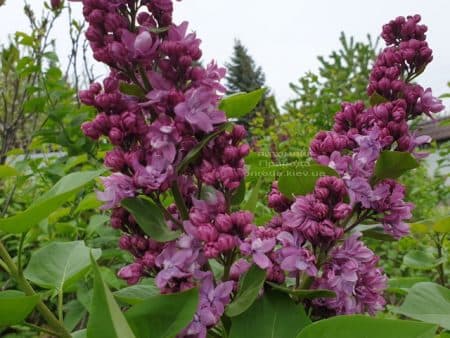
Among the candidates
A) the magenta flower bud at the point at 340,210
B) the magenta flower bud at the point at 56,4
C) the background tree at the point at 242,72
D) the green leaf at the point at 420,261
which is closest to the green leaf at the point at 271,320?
the magenta flower bud at the point at 340,210

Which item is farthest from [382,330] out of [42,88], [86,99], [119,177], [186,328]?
[42,88]

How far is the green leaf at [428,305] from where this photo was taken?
80 centimetres

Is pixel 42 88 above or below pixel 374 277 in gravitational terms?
above

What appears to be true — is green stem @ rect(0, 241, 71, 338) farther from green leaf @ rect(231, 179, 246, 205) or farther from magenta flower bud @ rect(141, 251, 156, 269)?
green leaf @ rect(231, 179, 246, 205)

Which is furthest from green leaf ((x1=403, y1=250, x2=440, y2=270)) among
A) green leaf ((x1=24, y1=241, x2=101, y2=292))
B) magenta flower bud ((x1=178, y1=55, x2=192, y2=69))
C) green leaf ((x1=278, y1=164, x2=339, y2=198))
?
magenta flower bud ((x1=178, y1=55, x2=192, y2=69))

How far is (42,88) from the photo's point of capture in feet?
7.82

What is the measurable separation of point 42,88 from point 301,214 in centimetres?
203

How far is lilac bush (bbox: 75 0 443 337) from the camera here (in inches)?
25.3

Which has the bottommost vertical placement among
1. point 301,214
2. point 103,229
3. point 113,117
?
point 103,229

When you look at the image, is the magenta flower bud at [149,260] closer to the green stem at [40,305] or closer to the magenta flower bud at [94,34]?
the green stem at [40,305]

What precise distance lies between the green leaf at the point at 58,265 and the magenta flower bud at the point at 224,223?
339 millimetres

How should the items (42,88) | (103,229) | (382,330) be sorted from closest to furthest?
(382,330)
(103,229)
(42,88)

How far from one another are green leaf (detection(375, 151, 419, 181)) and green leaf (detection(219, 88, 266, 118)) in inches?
8.3

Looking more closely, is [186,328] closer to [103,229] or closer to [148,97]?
[148,97]
